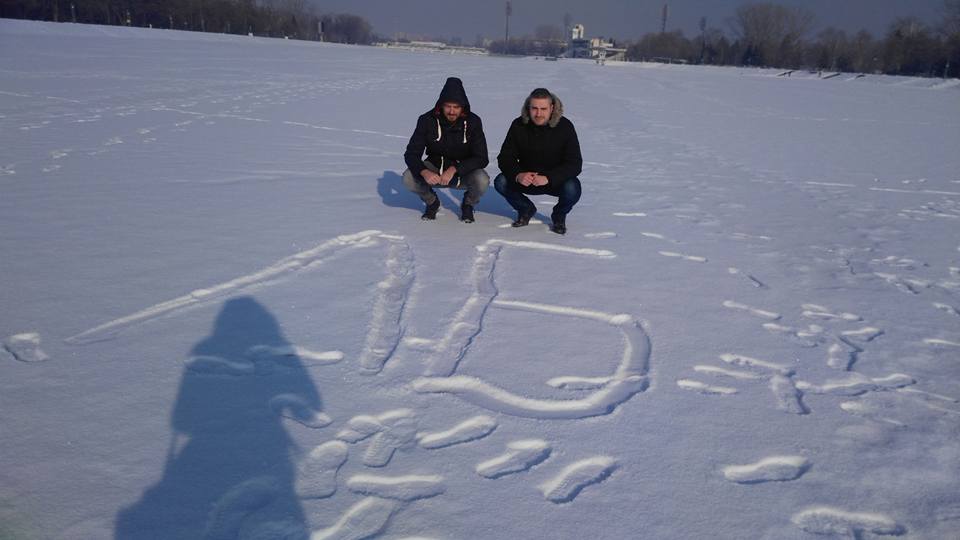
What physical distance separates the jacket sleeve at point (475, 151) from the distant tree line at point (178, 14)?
187 feet

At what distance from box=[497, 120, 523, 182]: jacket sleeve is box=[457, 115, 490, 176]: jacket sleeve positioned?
159mm

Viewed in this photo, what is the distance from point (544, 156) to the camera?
4.77 meters

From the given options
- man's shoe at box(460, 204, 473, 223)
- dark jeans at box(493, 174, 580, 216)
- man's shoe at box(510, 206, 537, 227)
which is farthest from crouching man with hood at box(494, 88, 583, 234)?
man's shoe at box(460, 204, 473, 223)

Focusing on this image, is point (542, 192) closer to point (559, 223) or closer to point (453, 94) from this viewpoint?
point (559, 223)

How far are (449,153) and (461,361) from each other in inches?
103

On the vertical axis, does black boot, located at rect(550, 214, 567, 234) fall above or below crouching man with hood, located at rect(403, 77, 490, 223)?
below

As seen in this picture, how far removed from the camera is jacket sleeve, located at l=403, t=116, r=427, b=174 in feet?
16.0

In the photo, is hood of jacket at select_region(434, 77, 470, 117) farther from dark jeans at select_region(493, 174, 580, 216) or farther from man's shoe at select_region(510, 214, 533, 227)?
man's shoe at select_region(510, 214, 533, 227)

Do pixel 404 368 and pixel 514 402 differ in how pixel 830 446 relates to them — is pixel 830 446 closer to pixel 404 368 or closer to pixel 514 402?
pixel 514 402

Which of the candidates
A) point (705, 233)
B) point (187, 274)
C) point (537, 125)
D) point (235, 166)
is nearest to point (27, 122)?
point (235, 166)

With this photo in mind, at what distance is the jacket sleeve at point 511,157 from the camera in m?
4.81

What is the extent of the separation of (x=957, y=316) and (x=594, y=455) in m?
2.63

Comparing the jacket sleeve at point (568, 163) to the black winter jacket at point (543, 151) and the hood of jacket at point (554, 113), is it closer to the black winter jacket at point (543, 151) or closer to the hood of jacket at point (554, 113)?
the black winter jacket at point (543, 151)

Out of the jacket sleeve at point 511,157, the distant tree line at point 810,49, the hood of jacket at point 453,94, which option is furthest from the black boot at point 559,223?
the distant tree line at point 810,49
